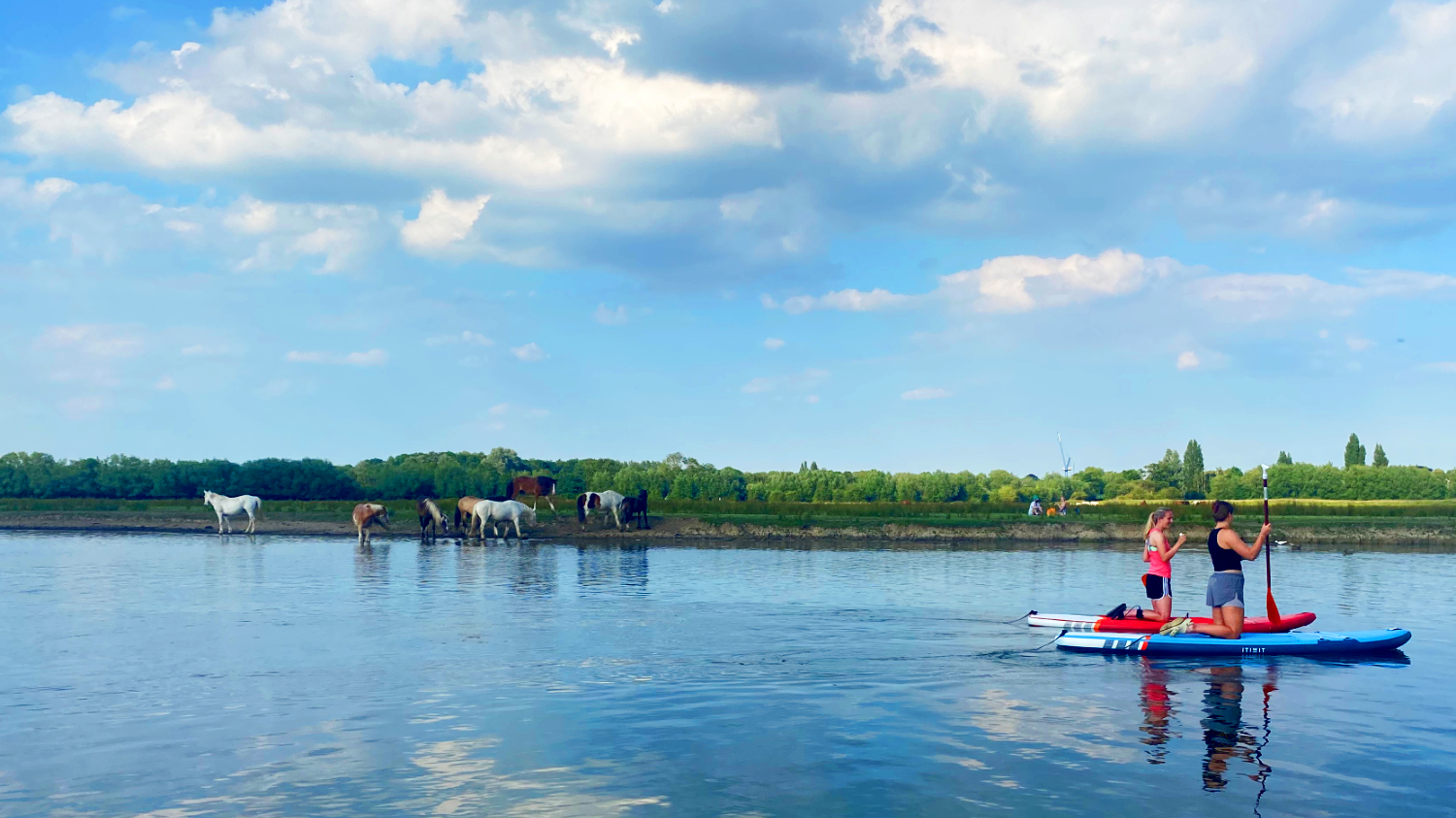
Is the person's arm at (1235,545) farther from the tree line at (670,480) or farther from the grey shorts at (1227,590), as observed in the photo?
the tree line at (670,480)

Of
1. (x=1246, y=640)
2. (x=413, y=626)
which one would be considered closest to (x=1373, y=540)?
(x=1246, y=640)

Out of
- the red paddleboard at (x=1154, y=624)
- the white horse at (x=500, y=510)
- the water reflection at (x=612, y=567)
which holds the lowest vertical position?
the water reflection at (x=612, y=567)

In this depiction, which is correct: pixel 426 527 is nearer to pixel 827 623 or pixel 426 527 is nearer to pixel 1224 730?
pixel 827 623

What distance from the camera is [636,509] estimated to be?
2854 inches

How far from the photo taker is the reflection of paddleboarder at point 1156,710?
14.9 m

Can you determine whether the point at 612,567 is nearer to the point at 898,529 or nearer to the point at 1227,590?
the point at 1227,590

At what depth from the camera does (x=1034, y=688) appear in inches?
753

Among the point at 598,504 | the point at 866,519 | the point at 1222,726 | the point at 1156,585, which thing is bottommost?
the point at 1222,726

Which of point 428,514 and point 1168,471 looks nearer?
point 428,514

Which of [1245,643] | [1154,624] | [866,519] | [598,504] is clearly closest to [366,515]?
[598,504]

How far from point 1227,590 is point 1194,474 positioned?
425 ft

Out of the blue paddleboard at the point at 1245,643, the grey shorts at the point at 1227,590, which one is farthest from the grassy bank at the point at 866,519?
the grey shorts at the point at 1227,590

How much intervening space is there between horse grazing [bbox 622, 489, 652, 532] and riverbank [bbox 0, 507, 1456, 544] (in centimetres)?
88

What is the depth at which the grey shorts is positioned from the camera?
73.5 feet
